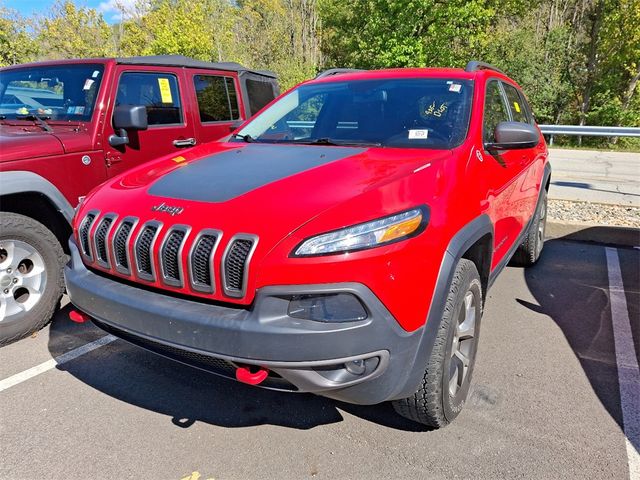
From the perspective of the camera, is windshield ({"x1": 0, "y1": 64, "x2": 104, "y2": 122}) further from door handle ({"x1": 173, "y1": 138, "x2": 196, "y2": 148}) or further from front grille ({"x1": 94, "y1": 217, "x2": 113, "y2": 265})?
front grille ({"x1": 94, "y1": 217, "x2": 113, "y2": 265})

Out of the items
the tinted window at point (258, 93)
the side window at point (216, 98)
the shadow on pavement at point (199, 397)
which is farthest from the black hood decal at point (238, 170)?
the tinted window at point (258, 93)

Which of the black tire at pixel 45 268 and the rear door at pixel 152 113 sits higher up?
the rear door at pixel 152 113

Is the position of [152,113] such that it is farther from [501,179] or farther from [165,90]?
[501,179]

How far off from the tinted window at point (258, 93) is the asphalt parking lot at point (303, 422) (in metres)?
3.58

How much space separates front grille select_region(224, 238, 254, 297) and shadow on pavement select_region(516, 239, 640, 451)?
7.07 feet

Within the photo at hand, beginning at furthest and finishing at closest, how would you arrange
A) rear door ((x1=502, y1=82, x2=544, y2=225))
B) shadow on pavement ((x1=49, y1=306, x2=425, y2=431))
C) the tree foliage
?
1. the tree foliage
2. rear door ((x1=502, y1=82, x2=544, y2=225))
3. shadow on pavement ((x1=49, y1=306, x2=425, y2=431))

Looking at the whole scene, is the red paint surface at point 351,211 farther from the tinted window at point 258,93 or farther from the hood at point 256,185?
the tinted window at point 258,93

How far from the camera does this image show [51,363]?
124 inches

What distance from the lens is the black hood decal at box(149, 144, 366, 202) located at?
2.27 metres

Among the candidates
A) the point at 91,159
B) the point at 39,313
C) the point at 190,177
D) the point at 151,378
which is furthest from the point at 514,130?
the point at 39,313

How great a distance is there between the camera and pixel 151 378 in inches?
116

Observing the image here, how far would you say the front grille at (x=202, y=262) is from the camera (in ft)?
6.44

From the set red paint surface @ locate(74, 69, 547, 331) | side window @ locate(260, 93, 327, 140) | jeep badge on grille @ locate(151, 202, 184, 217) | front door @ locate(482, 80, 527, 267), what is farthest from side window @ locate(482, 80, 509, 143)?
jeep badge on grille @ locate(151, 202, 184, 217)

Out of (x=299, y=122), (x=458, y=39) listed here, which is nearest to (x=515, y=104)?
(x=299, y=122)
